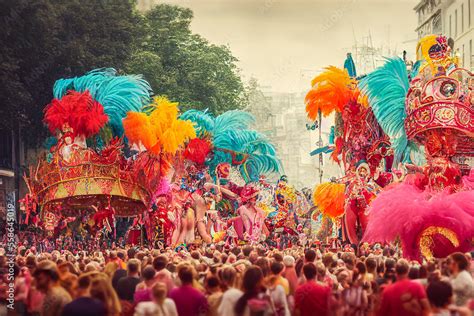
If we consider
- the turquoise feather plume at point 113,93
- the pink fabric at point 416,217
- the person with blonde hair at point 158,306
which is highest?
the turquoise feather plume at point 113,93

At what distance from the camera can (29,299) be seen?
15930mm

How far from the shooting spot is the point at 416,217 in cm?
2447

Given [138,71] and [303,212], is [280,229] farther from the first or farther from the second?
[138,71]

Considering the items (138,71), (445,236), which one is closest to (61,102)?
(445,236)

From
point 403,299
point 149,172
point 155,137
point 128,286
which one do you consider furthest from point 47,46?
point 403,299

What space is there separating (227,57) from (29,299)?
58.3 metres

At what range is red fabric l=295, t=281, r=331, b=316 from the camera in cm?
1505

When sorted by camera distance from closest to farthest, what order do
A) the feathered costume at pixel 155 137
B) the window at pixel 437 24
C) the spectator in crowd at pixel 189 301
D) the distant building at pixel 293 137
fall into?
the spectator in crowd at pixel 189 301
the feathered costume at pixel 155 137
the window at pixel 437 24
the distant building at pixel 293 137

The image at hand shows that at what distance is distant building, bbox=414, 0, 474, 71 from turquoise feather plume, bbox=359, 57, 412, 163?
3928 cm

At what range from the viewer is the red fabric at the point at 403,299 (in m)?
14.0

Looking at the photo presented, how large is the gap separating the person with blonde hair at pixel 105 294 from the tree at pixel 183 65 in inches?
1723

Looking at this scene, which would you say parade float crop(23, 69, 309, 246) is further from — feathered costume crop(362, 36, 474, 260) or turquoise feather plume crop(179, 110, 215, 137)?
feathered costume crop(362, 36, 474, 260)

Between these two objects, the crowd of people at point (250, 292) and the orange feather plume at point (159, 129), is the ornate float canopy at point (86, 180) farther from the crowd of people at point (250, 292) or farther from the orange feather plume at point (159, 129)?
the crowd of people at point (250, 292)

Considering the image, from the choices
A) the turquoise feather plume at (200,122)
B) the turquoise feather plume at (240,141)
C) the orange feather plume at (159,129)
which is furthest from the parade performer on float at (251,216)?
the turquoise feather plume at (200,122)
